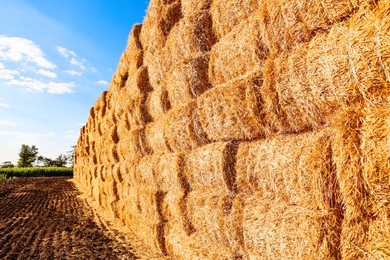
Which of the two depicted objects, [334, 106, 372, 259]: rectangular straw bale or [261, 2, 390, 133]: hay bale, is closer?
[261, 2, 390, 133]: hay bale

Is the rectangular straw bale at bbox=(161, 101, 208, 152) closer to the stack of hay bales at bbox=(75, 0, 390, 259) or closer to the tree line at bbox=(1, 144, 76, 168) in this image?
the stack of hay bales at bbox=(75, 0, 390, 259)

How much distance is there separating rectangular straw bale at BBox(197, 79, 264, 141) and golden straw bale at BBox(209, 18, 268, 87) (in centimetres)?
19

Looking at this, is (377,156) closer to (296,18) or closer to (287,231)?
(287,231)

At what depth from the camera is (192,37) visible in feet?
17.2

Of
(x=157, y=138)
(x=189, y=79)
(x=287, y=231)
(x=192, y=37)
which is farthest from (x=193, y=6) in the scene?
(x=287, y=231)

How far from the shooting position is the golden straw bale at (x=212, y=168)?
4320 millimetres

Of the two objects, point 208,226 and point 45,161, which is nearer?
point 208,226

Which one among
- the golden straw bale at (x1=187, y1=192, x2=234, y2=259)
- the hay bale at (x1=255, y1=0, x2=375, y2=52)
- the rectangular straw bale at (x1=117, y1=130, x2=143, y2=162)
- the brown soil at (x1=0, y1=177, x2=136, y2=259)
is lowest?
the brown soil at (x1=0, y1=177, x2=136, y2=259)

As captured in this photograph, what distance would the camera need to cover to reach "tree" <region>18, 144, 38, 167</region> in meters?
75.7

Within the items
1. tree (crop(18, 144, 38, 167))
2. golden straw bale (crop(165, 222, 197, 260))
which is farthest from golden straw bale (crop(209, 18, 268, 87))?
tree (crop(18, 144, 38, 167))

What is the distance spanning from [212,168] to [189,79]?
156 cm

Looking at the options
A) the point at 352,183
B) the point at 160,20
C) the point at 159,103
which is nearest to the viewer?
the point at 352,183

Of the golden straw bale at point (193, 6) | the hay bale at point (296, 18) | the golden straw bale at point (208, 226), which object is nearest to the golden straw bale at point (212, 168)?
the golden straw bale at point (208, 226)

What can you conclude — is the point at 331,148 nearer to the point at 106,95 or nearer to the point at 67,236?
the point at 67,236
